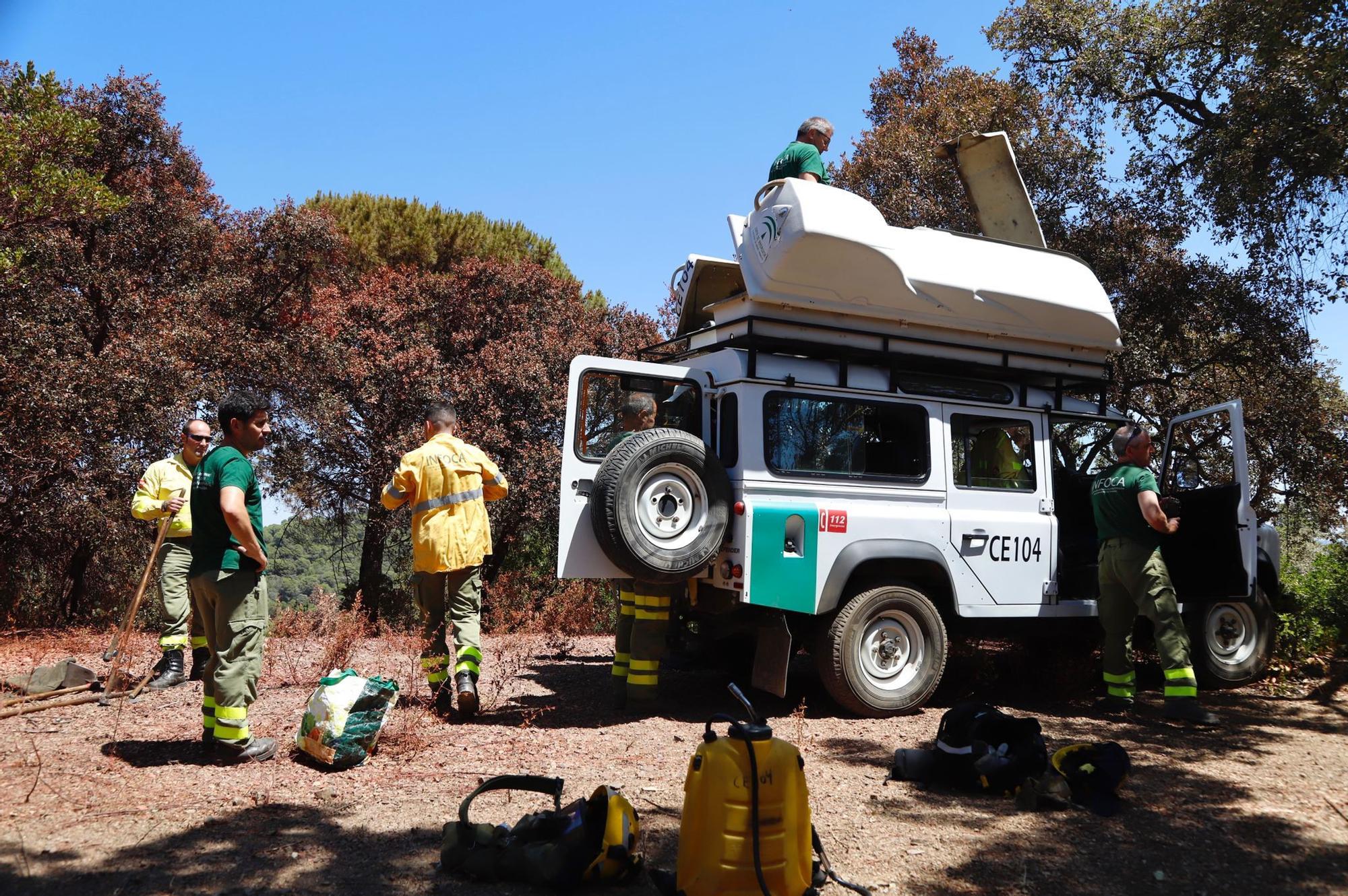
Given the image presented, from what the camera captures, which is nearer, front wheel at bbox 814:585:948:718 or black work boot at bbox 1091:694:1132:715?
front wheel at bbox 814:585:948:718

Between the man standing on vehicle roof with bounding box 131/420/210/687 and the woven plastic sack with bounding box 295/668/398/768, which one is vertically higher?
the man standing on vehicle roof with bounding box 131/420/210/687

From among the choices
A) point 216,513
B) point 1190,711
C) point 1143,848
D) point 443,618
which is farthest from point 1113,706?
point 216,513

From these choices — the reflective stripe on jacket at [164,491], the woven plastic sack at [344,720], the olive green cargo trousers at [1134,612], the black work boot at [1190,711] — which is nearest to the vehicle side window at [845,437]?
the olive green cargo trousers at [1134,612]

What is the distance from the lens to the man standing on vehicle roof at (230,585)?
4582mm

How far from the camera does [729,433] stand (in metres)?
6.04

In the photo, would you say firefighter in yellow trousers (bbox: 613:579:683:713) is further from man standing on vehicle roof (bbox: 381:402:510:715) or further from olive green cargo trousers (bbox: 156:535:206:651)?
olive green cargo trousers (bbox: 156:535:206:651)

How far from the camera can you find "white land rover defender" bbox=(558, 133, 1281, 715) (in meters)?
5.76

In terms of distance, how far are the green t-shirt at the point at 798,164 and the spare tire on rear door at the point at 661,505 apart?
222 centimetres

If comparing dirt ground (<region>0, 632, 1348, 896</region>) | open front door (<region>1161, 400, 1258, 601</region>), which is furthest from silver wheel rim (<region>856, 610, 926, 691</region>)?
open front door (<region>1161, 400, 1258, 601</region>)

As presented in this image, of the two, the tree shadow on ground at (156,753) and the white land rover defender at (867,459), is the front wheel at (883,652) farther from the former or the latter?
the tree shadow on ground at (156,753)

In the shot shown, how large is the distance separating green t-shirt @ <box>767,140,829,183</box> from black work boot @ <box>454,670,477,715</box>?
408cm

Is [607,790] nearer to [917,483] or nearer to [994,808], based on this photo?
[994,808]

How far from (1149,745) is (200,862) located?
5249 millimetres

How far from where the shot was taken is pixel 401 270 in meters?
17.2
